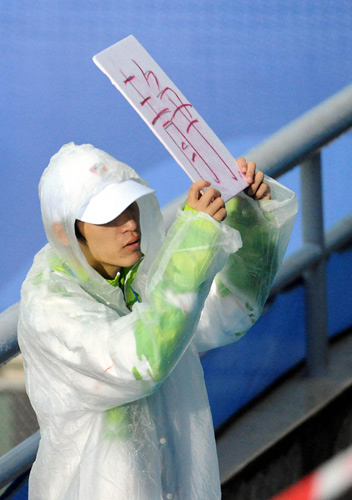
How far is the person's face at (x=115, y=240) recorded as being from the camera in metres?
1.27

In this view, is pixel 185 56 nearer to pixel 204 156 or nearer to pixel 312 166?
pixel 312 166

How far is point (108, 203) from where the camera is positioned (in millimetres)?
1234

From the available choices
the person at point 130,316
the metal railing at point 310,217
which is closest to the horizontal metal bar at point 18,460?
the metal railing at point 310,217

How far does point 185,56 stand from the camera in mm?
2936

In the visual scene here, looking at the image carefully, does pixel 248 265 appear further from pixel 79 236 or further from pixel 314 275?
pixel 314 275

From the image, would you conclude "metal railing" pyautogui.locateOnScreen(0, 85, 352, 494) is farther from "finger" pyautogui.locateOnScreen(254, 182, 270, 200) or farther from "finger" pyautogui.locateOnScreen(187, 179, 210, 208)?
"finger" pyautogui.locateOnScreen(187, 179, 210, 208)

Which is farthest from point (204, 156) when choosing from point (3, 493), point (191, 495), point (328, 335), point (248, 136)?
point (248, 136)

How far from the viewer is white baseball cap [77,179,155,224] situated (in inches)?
48.4

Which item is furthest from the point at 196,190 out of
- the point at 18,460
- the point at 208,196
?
the point at 18,460

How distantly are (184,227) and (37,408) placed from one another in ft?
1.34

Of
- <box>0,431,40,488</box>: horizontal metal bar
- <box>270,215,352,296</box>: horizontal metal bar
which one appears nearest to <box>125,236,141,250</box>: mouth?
<box>0,431,40,488</box>: horizontal metal bar

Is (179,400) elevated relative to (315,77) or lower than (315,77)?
elevated

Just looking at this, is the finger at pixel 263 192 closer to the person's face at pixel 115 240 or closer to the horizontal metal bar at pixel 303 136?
the person's face at pixel 115 240

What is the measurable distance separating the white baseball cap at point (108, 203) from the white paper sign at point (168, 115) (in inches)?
3.5
